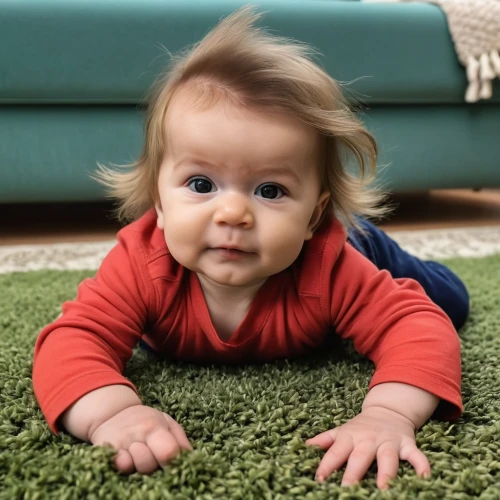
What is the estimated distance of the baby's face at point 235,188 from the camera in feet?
1.83

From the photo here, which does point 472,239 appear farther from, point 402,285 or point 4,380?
point 4,380

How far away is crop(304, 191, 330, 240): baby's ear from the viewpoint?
65 cm

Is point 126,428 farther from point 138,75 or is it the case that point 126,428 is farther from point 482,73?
point 482,73

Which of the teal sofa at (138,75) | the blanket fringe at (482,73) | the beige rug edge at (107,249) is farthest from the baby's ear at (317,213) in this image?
the blanket fringe at (482,73)

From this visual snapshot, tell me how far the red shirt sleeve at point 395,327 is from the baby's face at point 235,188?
84 mm

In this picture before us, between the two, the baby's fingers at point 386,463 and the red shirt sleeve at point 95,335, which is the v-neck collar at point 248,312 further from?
the baby's fingers at point 386,463

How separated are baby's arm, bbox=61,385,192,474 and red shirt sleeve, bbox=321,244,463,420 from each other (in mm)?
192

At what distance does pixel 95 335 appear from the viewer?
587 millimetres

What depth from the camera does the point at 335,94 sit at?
641 millimetres

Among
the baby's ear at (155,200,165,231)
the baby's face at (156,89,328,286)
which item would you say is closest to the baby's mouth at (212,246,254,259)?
the baby's face at (156,89,328,286)

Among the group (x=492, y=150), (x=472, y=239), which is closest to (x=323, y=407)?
(x=472, y=239)

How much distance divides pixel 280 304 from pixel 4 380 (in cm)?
28

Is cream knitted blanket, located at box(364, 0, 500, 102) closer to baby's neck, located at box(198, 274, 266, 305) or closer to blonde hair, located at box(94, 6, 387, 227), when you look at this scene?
A: blonde hair, located at box(94, 6, 387, 227)

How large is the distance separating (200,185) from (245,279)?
10 cm
